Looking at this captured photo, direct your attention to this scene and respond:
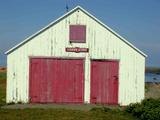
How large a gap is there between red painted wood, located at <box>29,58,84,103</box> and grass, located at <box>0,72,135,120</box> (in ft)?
13.5

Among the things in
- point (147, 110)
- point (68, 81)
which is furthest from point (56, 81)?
point (147, 110)

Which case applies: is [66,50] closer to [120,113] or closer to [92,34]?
[92,34]

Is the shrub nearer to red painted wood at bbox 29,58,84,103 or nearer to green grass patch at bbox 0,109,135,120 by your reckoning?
green grass patch at bbox 0,109,135,120

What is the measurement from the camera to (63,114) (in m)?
23.8

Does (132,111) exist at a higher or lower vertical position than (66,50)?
lower

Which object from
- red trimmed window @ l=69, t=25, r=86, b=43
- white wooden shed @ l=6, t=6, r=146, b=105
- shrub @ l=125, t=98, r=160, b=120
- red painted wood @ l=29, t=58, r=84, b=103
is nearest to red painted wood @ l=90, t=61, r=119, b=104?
white wooden shed @ l=6, t=6, r=146, b=105

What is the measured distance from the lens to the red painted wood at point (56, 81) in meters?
29.8

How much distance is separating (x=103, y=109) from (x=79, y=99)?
4039 millimetres

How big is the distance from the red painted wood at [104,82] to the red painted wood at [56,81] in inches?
27.5

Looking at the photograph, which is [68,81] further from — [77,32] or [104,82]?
[77,32]

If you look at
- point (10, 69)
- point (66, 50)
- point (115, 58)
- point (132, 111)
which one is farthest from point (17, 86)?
point (132, 111)

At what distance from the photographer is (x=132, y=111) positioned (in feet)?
81.5

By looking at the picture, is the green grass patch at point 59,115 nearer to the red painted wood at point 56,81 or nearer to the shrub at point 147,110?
the shrub at point 147,110

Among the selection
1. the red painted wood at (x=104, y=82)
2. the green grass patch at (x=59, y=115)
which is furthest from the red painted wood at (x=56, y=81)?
the green grass patch at (x=59, y=115)
